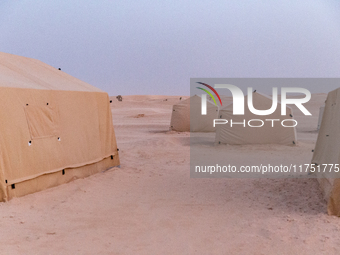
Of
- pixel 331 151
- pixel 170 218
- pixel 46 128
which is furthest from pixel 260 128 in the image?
pixel 46 128

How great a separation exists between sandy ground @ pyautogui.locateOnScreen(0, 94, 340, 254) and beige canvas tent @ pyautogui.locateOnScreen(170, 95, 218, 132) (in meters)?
9.93

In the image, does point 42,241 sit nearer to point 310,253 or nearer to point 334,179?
point 310,253

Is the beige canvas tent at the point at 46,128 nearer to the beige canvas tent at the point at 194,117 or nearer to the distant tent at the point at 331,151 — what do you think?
the distant tent at the point at 331,151

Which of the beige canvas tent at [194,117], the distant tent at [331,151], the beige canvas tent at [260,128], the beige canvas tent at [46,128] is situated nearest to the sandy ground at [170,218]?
the distant tent at [331,151]

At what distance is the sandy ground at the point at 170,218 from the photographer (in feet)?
12.8

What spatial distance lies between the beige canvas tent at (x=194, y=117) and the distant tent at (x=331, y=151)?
10.9 metres

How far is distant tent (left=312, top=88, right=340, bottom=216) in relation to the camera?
4512mm

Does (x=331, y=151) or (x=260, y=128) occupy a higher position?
(x=331, y=151)

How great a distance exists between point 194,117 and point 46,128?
1196 centimetres

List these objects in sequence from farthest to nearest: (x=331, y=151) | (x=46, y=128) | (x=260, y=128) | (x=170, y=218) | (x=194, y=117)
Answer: (x=194, y=117) < (x=260, y=128) < (x=46, y=128) < (x=331, y=151) < (x=170, y=218)

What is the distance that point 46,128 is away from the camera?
6.25 meters

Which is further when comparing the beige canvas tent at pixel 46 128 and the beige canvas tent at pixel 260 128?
the beige canvas tent at pixel 260 128

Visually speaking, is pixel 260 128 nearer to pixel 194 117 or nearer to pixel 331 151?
pixel 194 117

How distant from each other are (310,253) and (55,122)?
531 centimetres
